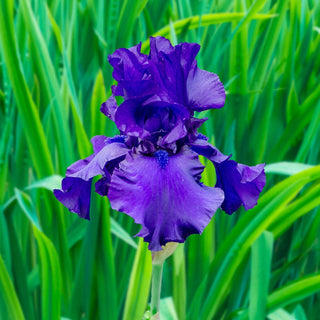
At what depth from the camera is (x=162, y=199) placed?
43 centimetres

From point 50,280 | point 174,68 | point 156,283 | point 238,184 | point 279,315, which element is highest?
point 174,68

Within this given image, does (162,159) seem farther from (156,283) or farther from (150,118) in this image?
(156,283)

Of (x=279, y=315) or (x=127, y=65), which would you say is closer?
(x=127, y=65)

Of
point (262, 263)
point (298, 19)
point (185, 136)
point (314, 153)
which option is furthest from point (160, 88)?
point (298, 19)

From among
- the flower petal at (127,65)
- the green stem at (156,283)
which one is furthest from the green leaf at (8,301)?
the flower petal at (127,65)

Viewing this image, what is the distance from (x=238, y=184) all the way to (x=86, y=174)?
16 cm

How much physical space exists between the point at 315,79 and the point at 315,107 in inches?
8.2

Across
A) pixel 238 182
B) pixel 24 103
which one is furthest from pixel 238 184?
pixel 24 103

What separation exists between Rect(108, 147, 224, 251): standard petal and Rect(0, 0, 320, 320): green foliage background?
0.22 metres

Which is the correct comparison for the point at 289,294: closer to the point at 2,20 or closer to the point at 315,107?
the point at 315,107

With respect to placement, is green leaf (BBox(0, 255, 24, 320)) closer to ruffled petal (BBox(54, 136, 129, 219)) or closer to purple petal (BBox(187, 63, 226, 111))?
ruffled petal (BBox(54, 136, 129, 219))

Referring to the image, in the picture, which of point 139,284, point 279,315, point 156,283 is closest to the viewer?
point 156,283

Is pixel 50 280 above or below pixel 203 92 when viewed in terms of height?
below

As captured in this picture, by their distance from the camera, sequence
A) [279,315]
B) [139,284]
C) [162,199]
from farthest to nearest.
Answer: [279,315], [139,284], [162,199]
